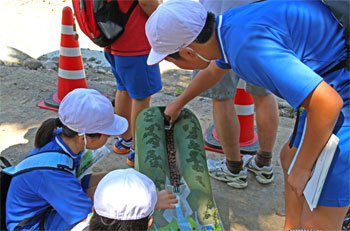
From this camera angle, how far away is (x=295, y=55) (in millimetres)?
1454

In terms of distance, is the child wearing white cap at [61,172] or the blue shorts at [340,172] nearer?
the blue shorts at [340,172]

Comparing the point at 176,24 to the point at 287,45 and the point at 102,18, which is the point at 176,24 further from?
the point at 102,18

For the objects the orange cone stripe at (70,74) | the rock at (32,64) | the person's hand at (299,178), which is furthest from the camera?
the rock at (32,64)

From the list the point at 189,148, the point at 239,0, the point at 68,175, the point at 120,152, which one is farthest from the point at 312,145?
the point at 120,152

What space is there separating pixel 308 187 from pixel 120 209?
82 centimetres

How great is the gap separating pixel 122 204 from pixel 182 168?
0.88 meters

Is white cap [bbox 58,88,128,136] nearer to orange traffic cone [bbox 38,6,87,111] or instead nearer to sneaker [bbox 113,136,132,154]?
sneaker [bbox 113,136,132,154]

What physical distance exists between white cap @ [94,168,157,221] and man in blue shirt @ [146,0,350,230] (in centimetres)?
61

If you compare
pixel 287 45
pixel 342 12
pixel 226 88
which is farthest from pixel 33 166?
pixel 342 12

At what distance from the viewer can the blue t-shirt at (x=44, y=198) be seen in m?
1.85

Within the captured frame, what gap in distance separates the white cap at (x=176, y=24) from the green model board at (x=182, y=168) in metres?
0.82

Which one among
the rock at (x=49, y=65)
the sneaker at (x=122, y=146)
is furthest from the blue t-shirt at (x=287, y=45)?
the rock at (x=49, y=65)

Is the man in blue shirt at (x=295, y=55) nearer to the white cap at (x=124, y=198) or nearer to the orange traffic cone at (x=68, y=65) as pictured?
the white cap at (x=124, y=198)

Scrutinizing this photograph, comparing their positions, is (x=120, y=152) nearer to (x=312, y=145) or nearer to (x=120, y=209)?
(x=120, y=209)
